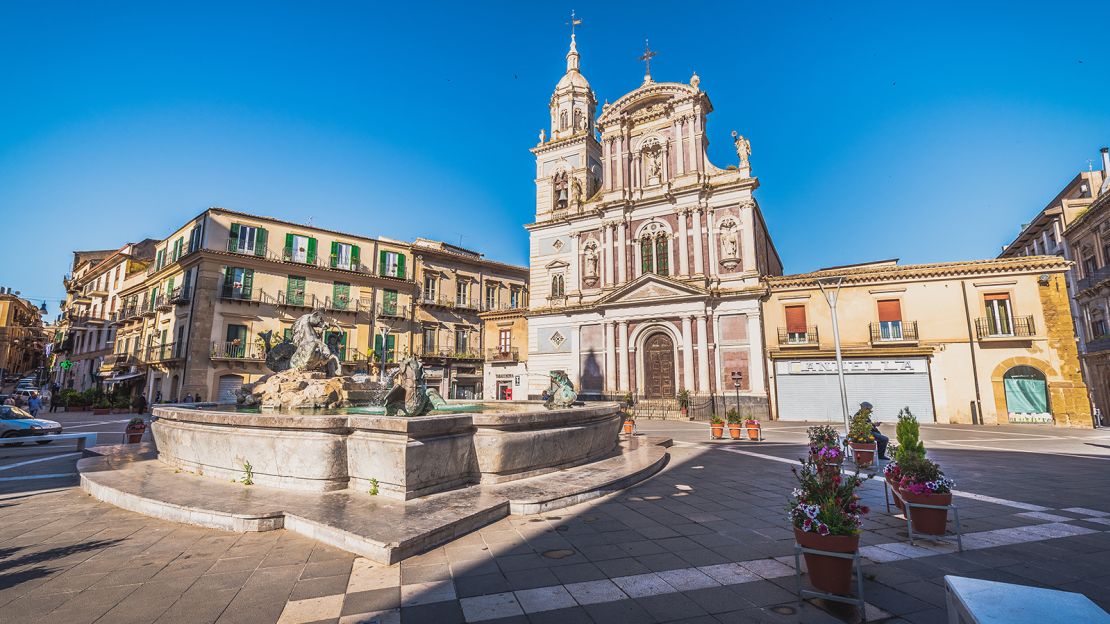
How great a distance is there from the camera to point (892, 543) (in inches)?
199

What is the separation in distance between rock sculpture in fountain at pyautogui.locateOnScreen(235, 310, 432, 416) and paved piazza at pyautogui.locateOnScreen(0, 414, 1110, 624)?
314 centimetres

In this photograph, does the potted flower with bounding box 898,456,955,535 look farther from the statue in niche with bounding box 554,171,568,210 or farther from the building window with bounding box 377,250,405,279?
→ the building window with bounding box 377,250,405,279

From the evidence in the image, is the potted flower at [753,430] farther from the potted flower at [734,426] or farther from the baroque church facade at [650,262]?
the baroque church facade at [650,262]

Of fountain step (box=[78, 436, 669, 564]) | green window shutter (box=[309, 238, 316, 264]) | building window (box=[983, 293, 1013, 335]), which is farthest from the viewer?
green window shutter (box=[309, 238, 316, 264])

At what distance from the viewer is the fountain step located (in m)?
4.64

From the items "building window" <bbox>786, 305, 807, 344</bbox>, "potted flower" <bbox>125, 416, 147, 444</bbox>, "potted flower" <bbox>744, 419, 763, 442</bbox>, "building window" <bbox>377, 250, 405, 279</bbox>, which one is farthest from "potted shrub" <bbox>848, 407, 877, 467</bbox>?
"building window" <bbox>377, 250, 405, 279</bbox>

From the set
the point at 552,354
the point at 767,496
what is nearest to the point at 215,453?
the point at 767,496

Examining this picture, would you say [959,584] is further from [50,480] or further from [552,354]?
[552,354]

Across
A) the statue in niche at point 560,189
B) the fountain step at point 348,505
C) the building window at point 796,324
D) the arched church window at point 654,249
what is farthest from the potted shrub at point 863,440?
the statue in niche at point 560,189

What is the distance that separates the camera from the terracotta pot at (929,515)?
5.13 meters

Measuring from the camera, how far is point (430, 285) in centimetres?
3531

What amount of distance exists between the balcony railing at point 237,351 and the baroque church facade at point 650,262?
16866 mm

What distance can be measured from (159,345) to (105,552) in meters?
31.0

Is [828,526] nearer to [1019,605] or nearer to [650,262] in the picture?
[1019,605]
